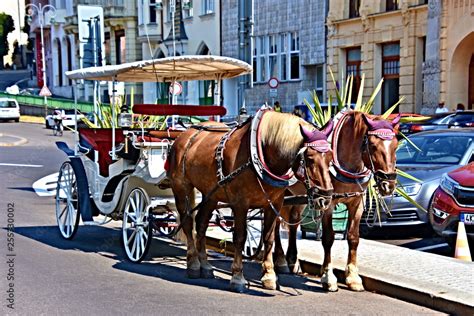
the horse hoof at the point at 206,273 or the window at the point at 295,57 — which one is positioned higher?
the window at the point at 295,57

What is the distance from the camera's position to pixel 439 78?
96.0 feet

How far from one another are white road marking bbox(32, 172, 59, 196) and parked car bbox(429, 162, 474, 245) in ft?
30.9

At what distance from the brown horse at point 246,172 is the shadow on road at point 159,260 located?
0.25 metres

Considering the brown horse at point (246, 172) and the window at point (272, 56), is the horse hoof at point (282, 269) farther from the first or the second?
the window at point (272, 56)

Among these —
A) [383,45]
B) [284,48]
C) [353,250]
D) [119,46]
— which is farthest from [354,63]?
[119,46]

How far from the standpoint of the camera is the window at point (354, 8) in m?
35.1

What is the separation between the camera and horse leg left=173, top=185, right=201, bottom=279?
9.05 meters

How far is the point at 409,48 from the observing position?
3155 cm

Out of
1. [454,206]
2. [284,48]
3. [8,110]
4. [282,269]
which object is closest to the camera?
[282,269]

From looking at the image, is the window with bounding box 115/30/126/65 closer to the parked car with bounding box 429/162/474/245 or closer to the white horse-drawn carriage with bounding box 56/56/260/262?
the white horse-drawn carriage with bounding box 56/56/260/262

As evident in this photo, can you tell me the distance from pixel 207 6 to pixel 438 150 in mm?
35443

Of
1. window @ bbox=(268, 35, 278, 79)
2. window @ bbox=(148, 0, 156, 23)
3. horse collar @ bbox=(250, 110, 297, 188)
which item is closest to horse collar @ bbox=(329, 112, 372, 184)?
horse collar @ bbox=(250, 110, 297, 188)

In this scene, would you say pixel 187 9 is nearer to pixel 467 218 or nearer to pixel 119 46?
pixel 119 46

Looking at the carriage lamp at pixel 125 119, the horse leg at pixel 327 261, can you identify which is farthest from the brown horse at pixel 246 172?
the carriage lamp at pixel 125 119
